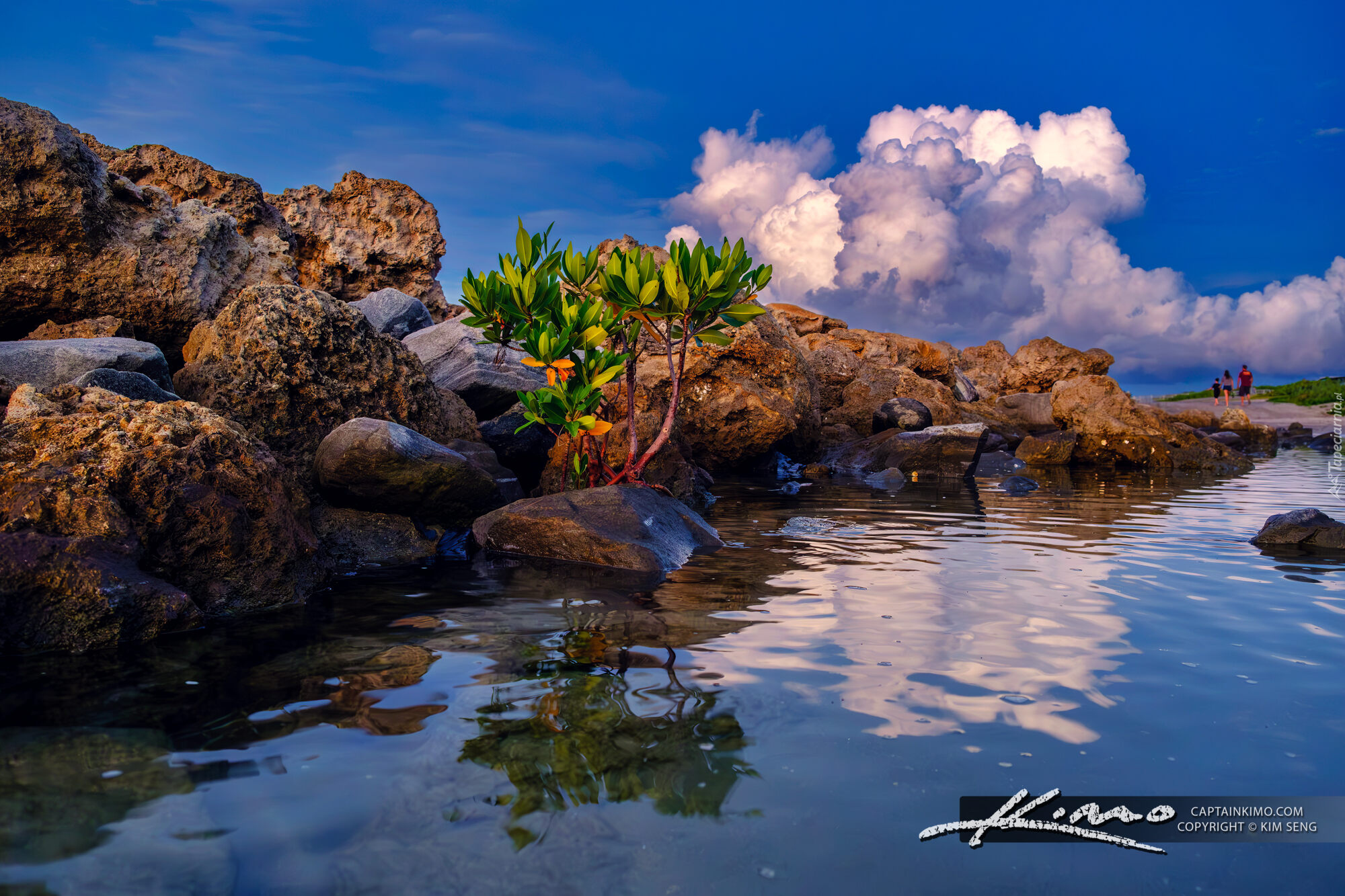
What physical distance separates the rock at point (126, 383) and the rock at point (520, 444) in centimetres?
370

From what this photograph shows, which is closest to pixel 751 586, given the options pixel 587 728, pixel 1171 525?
pixel 587 728

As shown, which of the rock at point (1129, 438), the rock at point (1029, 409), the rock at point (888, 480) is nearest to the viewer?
the rock at point (888, 480)

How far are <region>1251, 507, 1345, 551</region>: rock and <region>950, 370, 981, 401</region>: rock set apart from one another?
1990cm

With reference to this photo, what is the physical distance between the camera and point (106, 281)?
28.5 ft

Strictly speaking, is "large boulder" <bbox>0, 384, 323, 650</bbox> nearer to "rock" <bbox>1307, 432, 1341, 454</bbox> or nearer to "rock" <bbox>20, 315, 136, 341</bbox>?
"rock" <bbox>20, 315, 136, 341</bbox>

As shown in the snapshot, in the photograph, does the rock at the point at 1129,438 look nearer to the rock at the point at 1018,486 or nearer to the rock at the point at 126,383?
the rock at the point at 1018,486

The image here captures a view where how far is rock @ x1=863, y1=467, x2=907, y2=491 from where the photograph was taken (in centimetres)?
1309

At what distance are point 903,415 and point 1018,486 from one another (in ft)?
19.1

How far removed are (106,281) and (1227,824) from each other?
10679 mm

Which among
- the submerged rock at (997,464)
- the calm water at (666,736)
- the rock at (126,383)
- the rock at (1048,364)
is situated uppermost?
the rock at (1048,364)
